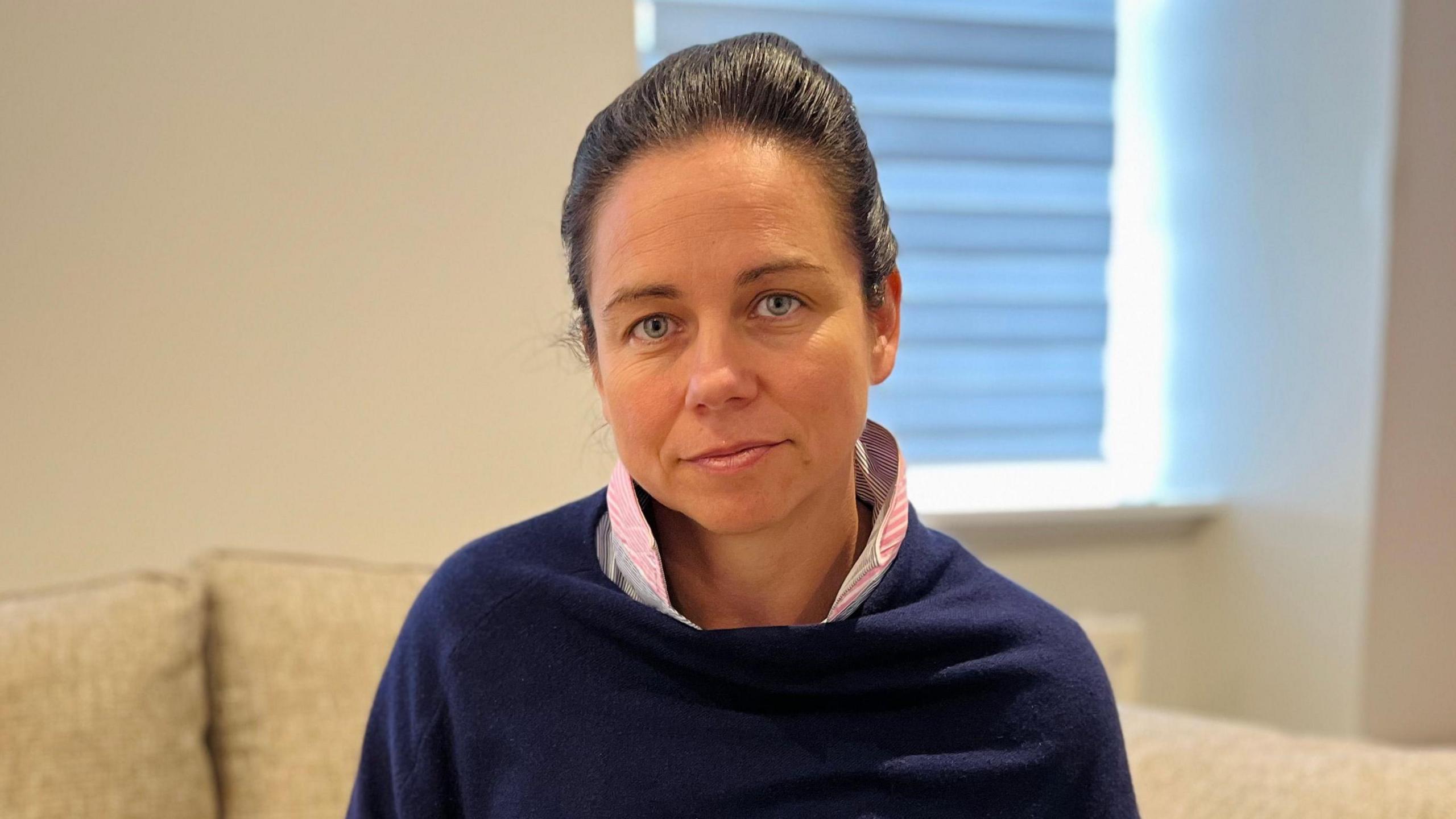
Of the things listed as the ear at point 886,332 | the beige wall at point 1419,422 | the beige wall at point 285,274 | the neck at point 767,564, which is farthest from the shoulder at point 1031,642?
the beige wall at point 1419,422

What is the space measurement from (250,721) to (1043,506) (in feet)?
5.40

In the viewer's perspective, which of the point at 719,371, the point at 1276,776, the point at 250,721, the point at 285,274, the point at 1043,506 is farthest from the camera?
the point at 1043,506

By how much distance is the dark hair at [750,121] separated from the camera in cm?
109

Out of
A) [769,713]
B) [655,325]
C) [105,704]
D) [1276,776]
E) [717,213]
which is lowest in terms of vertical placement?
[1276,776]

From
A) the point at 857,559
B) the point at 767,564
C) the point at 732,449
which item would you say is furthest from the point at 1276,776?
the point at 732,449

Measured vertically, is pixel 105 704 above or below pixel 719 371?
below

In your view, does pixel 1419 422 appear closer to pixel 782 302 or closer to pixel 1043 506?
pixel 1043 506

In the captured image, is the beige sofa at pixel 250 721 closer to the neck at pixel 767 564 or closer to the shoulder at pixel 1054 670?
the shoulder at pixel 1054 670

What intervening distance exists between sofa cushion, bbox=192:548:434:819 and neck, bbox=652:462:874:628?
589 millimetres

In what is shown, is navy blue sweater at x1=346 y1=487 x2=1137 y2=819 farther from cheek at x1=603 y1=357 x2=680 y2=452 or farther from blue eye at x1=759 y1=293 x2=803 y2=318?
blue eye at x1=759 y1=293 x2=803 y2=318

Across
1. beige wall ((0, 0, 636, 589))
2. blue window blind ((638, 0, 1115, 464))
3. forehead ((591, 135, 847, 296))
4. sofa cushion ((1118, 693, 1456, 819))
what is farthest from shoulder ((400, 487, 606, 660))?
blue window blind ((638, 0, 1115, 464))

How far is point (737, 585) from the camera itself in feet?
4.04

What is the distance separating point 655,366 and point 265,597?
857mm

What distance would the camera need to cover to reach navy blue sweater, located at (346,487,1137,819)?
1.15 meters
